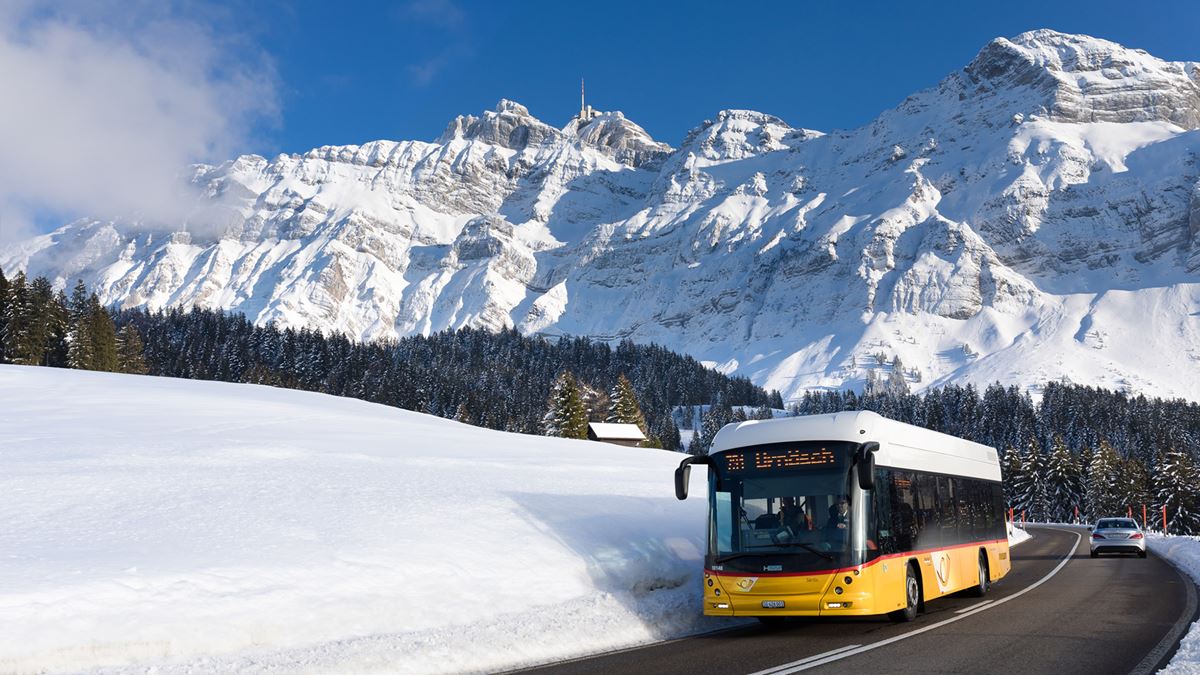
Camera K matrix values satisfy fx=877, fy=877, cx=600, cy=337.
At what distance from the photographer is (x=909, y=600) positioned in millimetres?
14305

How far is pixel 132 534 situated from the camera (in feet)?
47.0

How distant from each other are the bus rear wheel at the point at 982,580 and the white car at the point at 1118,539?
640 inches

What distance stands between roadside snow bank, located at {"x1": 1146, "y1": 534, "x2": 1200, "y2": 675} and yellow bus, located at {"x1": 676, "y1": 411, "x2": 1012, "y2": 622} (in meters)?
3.79

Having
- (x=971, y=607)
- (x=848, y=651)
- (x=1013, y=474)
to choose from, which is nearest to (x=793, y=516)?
(x=848, y=651)

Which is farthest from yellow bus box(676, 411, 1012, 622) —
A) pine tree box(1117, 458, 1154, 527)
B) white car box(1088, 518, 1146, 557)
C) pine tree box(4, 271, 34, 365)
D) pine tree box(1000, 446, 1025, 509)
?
pine tree box(1000, 446, 1025, 509)

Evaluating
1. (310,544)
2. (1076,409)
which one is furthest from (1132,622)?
(1076,409)

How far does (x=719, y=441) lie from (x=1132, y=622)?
278 inches

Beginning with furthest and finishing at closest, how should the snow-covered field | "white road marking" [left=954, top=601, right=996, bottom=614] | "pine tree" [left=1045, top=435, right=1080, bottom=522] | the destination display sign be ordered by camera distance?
"pine tree" [left=1045, top=435, right=1080, bottom=522] < "white road marking" [left=954, top=601, right=996, bottom=614] < the destination display sign < the snow-covered field

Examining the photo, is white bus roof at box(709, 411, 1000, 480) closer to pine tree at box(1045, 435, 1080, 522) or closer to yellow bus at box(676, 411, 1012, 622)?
yellow bus at box(676, 411, 1012, 622)

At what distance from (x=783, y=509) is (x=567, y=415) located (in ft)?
209

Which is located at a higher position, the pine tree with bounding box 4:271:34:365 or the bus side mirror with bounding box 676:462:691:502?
the pine tree with bounding box 4:271:34:365

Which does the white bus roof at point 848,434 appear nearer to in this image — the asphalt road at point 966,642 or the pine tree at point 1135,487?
the asphalt road at point 966,642

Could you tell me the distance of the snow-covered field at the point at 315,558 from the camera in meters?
10.6

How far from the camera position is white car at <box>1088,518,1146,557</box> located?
31.5 meters
